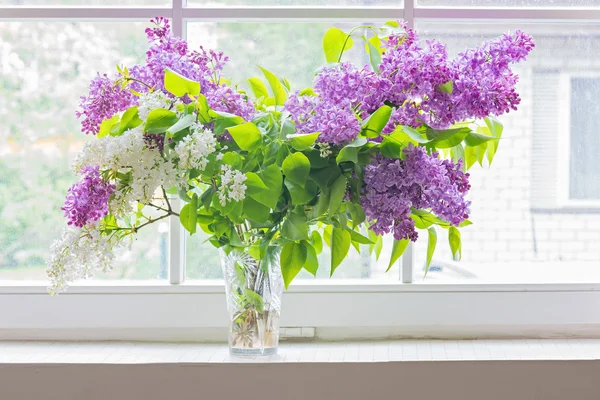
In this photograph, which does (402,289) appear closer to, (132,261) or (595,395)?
(595,395)

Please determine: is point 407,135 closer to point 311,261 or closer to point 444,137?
point 444,137

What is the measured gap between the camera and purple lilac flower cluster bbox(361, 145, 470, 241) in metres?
0.93

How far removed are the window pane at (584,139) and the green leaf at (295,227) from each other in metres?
0.66

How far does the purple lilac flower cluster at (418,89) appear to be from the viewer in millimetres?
942

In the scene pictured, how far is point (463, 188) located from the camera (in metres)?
0.99

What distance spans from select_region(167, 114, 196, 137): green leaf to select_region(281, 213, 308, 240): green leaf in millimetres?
207

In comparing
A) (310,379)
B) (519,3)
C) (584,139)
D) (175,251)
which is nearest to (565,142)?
(584,139)

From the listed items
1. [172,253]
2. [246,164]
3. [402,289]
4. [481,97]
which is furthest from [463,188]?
[172,253]

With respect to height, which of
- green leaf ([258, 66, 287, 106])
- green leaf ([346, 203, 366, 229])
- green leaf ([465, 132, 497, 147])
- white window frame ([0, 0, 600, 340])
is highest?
green leaf ([258, 66, 287, 106])

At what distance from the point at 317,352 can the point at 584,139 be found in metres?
0.68

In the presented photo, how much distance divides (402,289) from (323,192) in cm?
46

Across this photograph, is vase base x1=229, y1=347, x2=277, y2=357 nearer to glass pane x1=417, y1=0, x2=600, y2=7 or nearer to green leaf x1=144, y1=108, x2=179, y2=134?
green leaf x1=144, y1=108, x2=179, y2=134

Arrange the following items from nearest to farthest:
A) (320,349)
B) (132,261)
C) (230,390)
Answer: (230,390), (320,349), (132,261)

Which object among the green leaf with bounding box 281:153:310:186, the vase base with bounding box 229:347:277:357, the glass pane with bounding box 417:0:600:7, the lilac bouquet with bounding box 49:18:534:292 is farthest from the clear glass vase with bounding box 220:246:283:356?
the glass pane with bounding box 417:0:600:7
